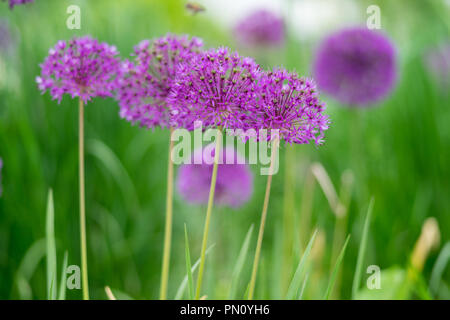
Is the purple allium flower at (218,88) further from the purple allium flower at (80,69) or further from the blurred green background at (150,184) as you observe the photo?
the blurred green background at (150,184)

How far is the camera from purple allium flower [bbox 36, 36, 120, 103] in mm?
1378

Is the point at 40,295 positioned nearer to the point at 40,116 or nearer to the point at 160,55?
the point at 40,116

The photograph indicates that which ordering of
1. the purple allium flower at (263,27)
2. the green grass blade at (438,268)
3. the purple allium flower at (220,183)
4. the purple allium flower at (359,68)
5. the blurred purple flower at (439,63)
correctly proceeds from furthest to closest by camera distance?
the purple allium flower at (263,27), the blurred purple flower at (439,63), the purple allium flower at (359,68), the purple allium flower at (220,183), the green grass blade at (438,268)

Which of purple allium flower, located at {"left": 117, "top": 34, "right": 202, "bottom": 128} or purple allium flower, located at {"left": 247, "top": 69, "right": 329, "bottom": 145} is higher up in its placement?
purple allium flower, located at {"left": 117, "top": 34, "right": 202, "bottom": 128}

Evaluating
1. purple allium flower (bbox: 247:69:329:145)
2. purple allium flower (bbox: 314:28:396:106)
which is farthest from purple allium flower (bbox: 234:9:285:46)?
purple allium flower (bbox: 247:69:329:145)

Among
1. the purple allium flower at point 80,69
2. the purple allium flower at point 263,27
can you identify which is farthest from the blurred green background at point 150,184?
the purple allium flower at point 80,69

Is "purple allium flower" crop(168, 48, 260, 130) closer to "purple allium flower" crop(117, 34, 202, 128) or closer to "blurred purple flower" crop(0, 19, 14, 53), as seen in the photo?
"purple allium flower" crop(117, 34, 202, 128)

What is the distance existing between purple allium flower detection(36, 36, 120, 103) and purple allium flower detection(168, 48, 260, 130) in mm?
313

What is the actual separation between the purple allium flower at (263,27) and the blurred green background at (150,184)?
585mm

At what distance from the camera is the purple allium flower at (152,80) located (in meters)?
1.42

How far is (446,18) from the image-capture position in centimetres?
364

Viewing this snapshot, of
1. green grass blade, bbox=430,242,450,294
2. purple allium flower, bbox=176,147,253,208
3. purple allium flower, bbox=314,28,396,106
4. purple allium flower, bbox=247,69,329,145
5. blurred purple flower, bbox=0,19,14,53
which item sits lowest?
green grass blade, bbox=430,242,450,294

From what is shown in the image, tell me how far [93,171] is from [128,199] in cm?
31

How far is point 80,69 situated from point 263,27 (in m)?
2.97
